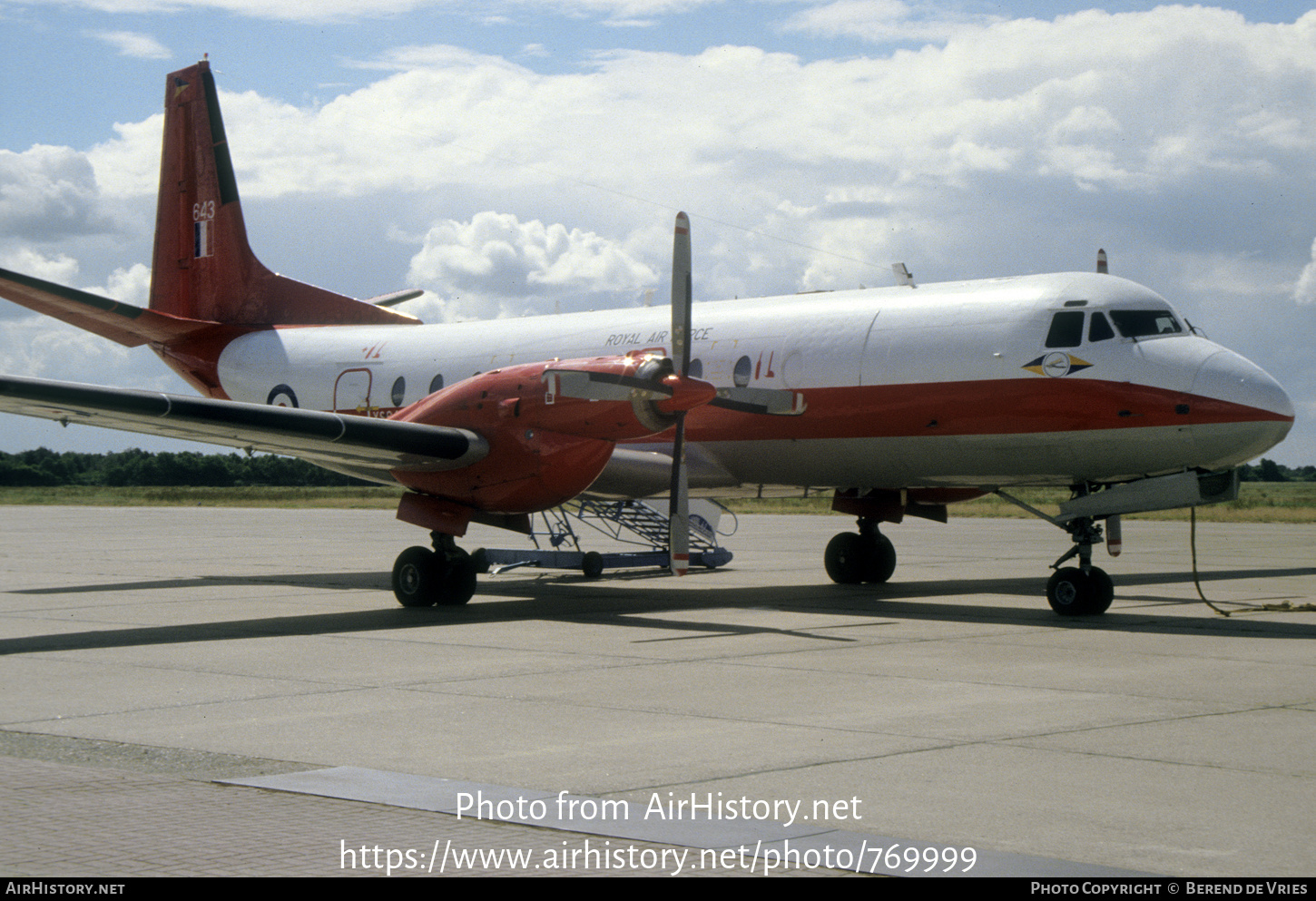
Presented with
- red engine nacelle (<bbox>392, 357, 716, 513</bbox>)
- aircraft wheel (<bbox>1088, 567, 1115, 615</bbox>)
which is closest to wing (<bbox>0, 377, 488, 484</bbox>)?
red engine nacelle (<bbox>392, 357, 716, 513</bbox>)

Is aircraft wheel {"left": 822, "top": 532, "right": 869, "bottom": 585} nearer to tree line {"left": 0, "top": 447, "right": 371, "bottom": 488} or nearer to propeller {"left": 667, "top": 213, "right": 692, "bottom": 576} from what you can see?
propeller {"left": 667, "top": 213, "right": 692, "bottom": 576}

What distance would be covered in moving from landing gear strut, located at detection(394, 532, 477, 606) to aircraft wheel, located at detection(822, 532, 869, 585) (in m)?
5.34

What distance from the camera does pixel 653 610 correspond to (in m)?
14.2

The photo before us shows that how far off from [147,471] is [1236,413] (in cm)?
7740

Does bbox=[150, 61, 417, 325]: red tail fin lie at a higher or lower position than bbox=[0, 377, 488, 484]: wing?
higher

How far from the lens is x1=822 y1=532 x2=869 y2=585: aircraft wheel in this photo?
17.8 meters

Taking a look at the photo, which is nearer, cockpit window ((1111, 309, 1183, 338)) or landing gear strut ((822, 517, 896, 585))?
cockpit window ((1111, 309, 1183, 338))

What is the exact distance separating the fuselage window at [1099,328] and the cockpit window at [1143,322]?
0.29 ft

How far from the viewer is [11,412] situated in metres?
13.3

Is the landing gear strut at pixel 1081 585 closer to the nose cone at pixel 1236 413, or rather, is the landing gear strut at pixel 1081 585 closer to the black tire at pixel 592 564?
the nose cone at pixel 1236 413

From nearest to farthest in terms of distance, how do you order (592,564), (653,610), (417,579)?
(653,610), (417,579), (592,564)

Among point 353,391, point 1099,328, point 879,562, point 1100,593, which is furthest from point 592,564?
point 1099,328

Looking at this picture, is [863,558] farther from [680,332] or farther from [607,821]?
[607,821]
